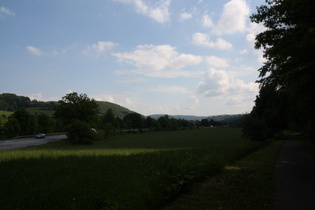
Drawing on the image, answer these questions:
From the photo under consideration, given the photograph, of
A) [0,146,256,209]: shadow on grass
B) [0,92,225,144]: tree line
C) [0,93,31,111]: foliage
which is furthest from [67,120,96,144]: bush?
[0,93,31,111]: foliage

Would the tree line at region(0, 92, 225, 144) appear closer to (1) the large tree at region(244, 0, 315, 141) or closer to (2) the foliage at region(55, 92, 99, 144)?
(2) the foliage at region(55, 92, 99, 144)

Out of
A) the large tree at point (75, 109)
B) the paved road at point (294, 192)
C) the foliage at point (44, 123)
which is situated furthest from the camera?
the foliage at point (44, 123)

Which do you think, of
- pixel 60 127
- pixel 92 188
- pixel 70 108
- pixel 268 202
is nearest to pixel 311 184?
pixel 268 202

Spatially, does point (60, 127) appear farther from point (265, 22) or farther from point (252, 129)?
point (265, 22)

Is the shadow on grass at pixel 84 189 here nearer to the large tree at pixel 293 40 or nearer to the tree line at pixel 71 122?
the large tree at pixel 293 40

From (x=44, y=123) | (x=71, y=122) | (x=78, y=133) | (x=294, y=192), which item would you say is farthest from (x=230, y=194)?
(x=44, y=123)

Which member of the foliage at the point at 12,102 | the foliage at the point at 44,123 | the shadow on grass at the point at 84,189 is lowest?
the shadow on grass at the point at 84,189

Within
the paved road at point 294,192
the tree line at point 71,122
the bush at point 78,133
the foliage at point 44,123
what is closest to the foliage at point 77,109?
the tree line at point 71,122

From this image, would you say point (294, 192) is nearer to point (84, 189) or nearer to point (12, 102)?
point (84, 189)

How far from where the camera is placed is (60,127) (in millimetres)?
78500

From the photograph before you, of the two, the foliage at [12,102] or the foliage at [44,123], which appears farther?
the foliage at [12,102]

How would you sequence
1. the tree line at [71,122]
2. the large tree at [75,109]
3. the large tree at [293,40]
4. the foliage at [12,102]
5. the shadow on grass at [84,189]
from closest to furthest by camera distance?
the shadow on grass at [84,189]
the large tree at [293,40]
the tree line at [71,122]
the large tree at [75,109]
the foliage at [12,102]

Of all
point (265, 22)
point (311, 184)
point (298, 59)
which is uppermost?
point (265, 22)

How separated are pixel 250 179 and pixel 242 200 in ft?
10.5
